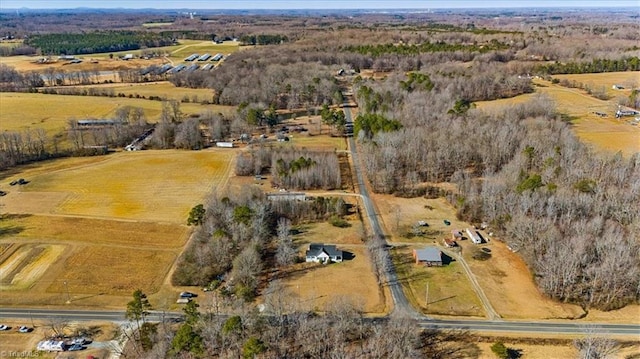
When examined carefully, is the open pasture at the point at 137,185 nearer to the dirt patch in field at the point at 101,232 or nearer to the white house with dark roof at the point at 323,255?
the dirt patch in field at the point at 101,232

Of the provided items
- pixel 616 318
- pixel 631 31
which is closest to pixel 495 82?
pixel 616 318

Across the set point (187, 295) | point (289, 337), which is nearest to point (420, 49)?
point (187, 295)

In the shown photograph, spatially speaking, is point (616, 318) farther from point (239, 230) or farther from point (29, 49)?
point (29, 49)

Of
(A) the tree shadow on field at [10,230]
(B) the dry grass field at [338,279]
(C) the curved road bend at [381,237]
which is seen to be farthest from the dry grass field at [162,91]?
(B) the dry grass field at [338,279]

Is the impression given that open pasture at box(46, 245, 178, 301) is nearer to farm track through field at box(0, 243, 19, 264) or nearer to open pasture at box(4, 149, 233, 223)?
farm track through field at box(0, 243, 19, 264)

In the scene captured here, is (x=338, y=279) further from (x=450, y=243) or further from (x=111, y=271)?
(x=111, y=271)
